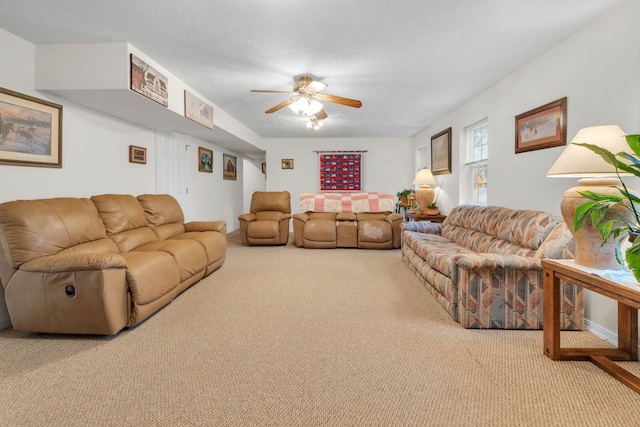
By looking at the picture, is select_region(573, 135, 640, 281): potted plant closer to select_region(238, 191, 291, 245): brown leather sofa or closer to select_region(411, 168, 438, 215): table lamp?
select_region(411, 168, 438, 215): table lamp

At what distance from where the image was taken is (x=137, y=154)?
12.7ft

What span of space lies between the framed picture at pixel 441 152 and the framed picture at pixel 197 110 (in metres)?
3.67

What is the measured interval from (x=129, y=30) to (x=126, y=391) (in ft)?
8.32

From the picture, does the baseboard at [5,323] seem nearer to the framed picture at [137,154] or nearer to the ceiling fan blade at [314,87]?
the framed picture at [137,154]

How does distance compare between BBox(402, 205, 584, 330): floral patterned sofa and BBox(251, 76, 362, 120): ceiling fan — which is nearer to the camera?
BBox(402, 205, 584, 330): floral patterned sofa

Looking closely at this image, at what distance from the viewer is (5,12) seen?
2.12 meters

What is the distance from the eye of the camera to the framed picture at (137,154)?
378cm

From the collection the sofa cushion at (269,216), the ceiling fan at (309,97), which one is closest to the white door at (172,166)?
the sofa cushion at (269,216)

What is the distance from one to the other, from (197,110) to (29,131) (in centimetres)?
168

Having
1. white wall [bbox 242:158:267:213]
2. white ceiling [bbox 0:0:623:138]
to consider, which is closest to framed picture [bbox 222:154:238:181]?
white wall [bbox 242:158:267:213]

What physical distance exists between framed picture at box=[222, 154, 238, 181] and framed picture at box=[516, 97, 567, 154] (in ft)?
18.5

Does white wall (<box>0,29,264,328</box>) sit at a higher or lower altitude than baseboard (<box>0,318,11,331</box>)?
higher

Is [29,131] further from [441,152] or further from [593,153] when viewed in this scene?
[441,152]

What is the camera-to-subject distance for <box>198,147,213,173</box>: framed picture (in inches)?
223
